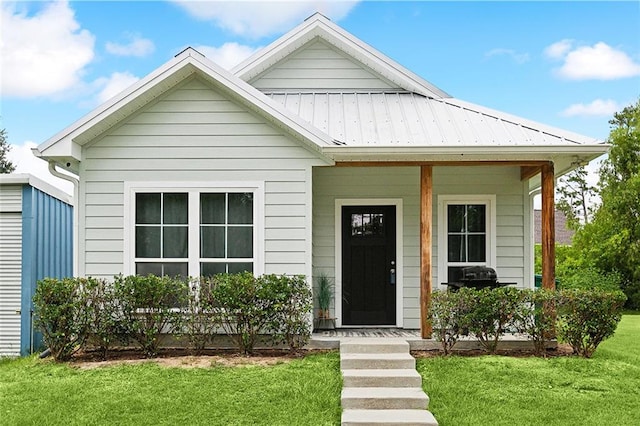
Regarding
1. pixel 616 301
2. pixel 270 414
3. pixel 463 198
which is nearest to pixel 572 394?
pixel 616 301

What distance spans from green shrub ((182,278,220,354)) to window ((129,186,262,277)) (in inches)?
19.0

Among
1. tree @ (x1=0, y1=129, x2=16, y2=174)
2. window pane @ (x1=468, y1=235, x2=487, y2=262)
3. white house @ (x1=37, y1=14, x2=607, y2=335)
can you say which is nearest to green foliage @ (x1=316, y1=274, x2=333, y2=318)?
white house @ (x1=37, y1=14, x2=607, y2=335)

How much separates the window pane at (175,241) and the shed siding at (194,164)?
619 mm

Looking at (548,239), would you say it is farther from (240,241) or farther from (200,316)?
(200,316)

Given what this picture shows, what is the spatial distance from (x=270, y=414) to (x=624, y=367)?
467 cm

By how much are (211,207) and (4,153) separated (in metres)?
22.2

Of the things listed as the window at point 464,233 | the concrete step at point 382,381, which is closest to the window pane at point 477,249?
the window at point 464,233

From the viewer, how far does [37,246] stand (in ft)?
34.6

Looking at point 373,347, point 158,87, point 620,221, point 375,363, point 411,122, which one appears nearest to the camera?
point 375,363

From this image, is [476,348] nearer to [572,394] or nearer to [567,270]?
[572,394]

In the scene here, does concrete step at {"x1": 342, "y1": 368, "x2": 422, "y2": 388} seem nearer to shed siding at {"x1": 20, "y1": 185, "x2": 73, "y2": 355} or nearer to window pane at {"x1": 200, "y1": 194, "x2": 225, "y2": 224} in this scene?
window pane at {"x1": 200, "y1": 194, "x2": 225, "y2": 224}

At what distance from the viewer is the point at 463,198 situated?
34.3ft

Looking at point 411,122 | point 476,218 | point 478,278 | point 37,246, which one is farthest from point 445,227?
point 37,246

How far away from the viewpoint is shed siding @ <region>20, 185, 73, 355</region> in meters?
10.2
